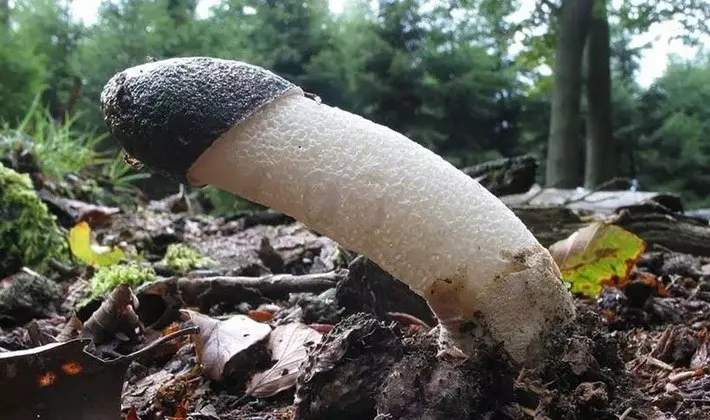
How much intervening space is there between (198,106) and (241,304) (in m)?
1.46

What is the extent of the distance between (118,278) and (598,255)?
2339mm

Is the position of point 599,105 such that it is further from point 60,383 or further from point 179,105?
point 60,383

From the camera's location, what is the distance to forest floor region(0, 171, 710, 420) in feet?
5.70

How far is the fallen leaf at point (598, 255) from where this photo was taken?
2875mm

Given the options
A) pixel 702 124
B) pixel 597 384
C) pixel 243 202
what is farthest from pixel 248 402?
pixel 702 124

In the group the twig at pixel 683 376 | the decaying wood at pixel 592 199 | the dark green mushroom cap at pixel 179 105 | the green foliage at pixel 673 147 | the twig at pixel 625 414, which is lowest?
the green foliage at pixel 673 147

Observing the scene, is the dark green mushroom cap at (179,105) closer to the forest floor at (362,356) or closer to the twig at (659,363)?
the forest floor at (362,356)

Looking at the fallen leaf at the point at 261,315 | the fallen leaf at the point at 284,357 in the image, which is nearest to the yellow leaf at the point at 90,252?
the fallen leaf at the point at 261,315

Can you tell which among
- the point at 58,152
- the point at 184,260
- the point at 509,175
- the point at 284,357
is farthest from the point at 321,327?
the point at 58,152

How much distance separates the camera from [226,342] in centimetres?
239

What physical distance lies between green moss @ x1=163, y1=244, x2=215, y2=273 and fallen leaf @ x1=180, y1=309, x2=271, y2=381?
1689 millimetres

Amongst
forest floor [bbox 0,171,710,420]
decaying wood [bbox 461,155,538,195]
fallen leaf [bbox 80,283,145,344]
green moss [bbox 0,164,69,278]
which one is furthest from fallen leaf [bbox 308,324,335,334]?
decaying wood [bbox 461,155,538,195]

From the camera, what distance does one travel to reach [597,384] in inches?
70.1

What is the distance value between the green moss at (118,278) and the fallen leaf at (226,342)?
3.23 ft
